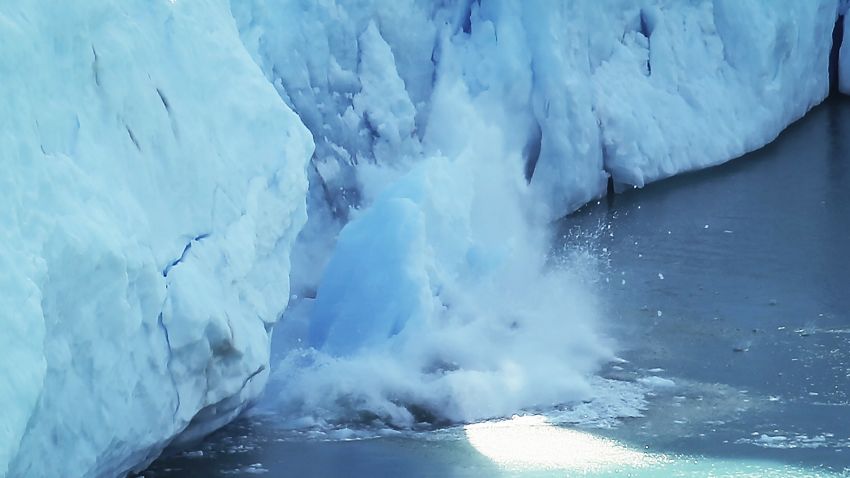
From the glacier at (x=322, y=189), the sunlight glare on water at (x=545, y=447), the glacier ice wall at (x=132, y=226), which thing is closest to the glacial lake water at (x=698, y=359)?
the sunlight glare on water at (x=545, y=447)

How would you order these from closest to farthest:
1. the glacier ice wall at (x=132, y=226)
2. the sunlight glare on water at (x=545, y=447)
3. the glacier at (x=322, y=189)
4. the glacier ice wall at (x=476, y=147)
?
the glacier ice wall at (x=132, y=226)
the glacier at (x=322, y=189)
the sunlight glare on water at (x=545, y=447)
the glacier ice wall at (x=476, y=147)

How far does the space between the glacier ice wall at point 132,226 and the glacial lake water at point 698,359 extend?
2.04 ft

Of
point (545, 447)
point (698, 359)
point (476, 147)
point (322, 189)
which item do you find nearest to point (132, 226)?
point (545, 447)

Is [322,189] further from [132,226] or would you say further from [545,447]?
[132,226]

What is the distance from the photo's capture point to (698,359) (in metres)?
7.02

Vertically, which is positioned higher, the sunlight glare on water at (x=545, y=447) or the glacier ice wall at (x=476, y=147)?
the glacier ice wall at (x=476, y=147)

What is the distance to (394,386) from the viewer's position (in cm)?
632

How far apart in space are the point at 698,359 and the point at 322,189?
2482mm

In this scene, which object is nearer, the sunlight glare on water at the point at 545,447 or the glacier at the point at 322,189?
the glacier at the point at 322,189

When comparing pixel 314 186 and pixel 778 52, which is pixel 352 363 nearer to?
pixel 314 186

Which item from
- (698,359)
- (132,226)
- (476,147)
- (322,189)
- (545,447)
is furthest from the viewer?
(476,147)

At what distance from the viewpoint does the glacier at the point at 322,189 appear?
14.1 feet

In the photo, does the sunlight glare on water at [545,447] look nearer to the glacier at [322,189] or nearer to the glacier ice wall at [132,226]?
the glacier at [322,189]

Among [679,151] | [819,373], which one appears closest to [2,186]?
[819,373]
